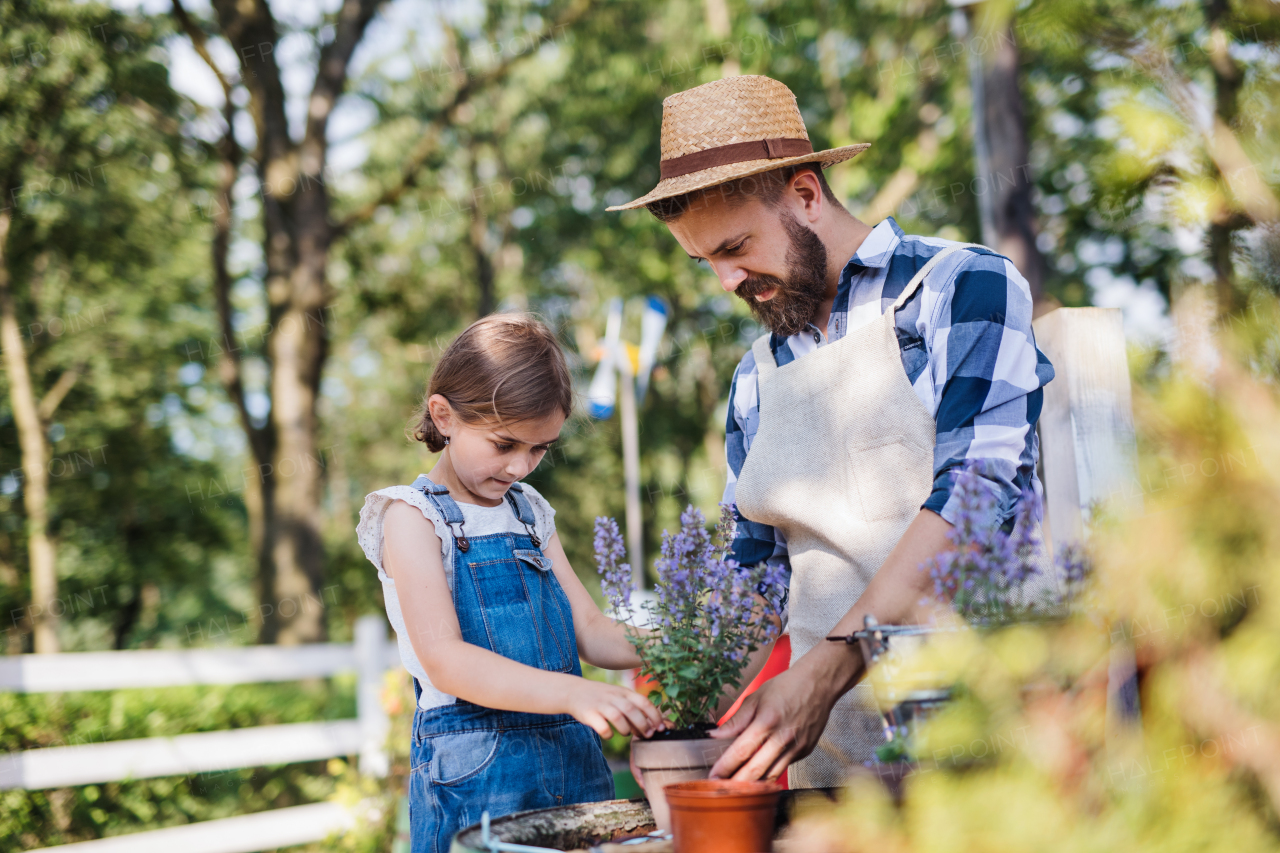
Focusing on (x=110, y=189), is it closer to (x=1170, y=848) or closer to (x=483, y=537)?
(x=483, y=537)

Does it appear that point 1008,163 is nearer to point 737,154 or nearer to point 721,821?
point 737,154

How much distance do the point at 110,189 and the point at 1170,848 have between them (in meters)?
12.5

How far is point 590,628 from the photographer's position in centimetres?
204

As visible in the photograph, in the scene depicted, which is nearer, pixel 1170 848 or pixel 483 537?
pixel 1170 848

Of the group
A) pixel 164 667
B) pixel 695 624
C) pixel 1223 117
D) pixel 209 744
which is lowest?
pixel 209 744

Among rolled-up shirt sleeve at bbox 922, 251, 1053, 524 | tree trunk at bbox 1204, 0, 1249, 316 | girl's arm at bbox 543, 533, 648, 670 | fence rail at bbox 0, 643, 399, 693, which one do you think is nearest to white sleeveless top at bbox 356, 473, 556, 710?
girl's arm at bbox 543, 533, 648, 670

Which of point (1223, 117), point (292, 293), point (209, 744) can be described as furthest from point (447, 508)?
point (292, 293)

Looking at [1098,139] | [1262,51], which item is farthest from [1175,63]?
[1098,139]

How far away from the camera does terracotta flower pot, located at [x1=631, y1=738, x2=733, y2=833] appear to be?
126cm

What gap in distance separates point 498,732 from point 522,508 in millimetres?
484

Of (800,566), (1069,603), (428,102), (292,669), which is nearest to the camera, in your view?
(1069,603)

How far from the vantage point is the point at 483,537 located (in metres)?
1.91

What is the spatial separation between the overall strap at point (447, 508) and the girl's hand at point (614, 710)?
19.5 inches

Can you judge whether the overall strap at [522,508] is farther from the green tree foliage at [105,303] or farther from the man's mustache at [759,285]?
the green tree foliage at [105,303]
